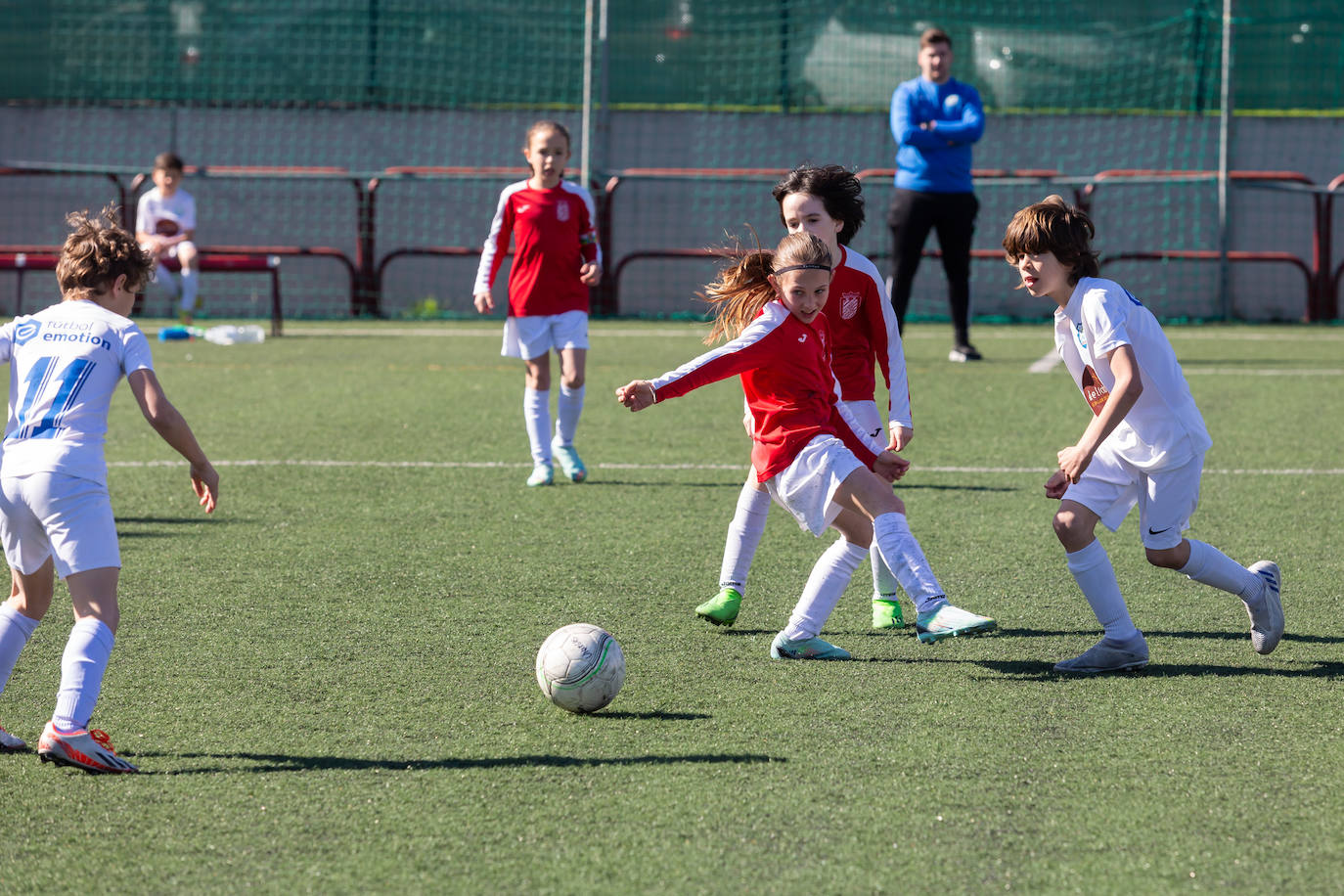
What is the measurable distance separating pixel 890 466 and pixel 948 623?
1.66 ft

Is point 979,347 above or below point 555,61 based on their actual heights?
below

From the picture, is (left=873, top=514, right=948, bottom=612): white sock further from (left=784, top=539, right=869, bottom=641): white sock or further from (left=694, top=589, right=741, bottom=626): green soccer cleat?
(left=694, top=589, right=741, bottom=626): green soccer cleat

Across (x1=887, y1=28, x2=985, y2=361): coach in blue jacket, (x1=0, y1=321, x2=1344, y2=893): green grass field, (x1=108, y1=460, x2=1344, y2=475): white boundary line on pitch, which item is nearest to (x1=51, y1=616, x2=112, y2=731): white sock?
(x1=0, y1=321, x2=1344, y2=893): green grass field

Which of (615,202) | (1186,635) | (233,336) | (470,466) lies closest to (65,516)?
(1186,635)

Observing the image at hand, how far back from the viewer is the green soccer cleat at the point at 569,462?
6.89m

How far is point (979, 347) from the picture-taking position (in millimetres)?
12438

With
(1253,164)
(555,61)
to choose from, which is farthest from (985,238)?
(555,61)

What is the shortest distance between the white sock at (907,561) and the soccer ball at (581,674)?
764mm

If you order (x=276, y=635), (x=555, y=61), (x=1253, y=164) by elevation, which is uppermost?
(x=555, y=61)

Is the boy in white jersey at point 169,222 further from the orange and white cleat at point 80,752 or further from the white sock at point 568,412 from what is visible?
the orange and white cleat at point 80,752

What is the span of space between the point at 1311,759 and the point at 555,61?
50.3ft

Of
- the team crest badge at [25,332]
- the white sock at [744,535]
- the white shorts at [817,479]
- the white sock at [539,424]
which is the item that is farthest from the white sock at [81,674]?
the white sock at [539,424]

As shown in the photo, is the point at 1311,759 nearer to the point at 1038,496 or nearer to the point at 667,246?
the point at 1038,496

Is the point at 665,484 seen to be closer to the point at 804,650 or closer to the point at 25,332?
the point at 804,650
